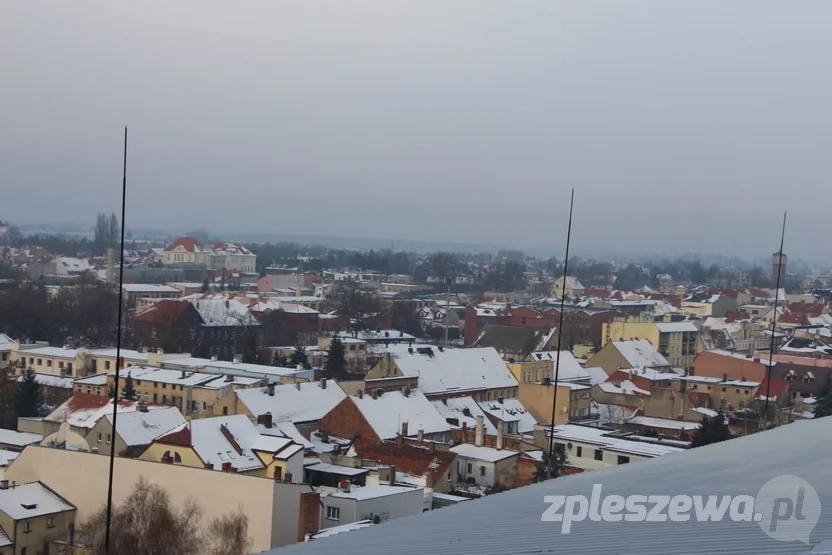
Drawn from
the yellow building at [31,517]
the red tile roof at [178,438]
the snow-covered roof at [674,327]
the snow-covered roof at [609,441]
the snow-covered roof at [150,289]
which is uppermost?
the snow-covered roof at [674,327]

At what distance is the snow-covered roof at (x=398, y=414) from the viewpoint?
19203 mm

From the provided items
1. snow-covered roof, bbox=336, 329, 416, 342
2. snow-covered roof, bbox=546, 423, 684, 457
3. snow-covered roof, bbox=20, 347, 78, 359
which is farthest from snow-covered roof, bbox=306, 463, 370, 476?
snow-covered roof, bbox=336, 329, 416, 342

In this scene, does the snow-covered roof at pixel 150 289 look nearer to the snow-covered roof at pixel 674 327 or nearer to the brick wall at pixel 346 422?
the snow-covered roof at pixel 674 327

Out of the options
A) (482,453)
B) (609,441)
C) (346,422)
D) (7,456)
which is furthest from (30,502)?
(609,441)

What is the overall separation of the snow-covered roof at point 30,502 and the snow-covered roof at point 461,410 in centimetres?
937

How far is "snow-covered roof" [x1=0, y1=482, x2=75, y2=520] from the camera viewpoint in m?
13.0

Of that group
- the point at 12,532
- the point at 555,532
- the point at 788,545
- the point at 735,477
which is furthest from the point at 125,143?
the point at 12,532

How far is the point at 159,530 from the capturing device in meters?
12.1

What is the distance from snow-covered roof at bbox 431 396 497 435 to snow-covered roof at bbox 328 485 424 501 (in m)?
6.81

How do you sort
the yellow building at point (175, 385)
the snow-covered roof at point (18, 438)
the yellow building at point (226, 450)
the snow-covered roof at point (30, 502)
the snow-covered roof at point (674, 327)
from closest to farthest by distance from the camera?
the snow-covered roof at point (30, 502) < the yellow building at point (226, 450) < the snow-covered roof at point (18, 438) < the yellow building at point (175, 385) < the snow-covered roof at point (674, 327)

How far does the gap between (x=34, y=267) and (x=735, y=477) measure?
74.1 metres

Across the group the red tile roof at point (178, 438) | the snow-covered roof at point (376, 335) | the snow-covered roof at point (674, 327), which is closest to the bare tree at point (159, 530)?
the red tile roof at point (178, 438)

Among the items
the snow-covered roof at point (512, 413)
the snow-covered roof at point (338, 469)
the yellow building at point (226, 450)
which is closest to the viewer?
the yellow building at point (226, 450)

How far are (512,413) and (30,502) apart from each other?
1257 centimetres
